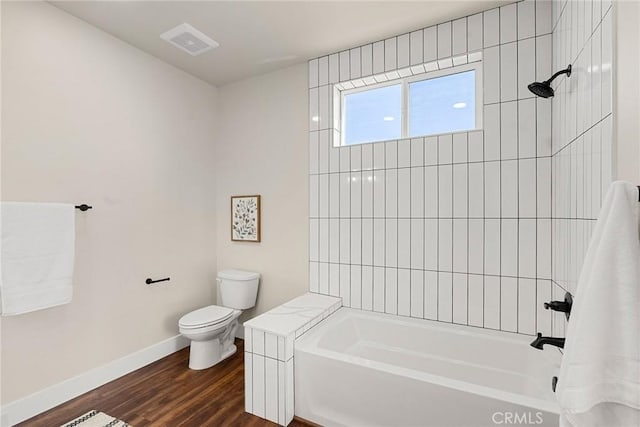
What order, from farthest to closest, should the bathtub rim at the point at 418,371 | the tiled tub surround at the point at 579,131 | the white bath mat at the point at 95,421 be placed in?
the white bath mat at the point at 95,421 → the bathtub rim at the point at 418,371 → the tiled tub surround at the point at 579,131

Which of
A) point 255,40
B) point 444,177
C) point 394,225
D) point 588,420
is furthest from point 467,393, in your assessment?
point 255,40

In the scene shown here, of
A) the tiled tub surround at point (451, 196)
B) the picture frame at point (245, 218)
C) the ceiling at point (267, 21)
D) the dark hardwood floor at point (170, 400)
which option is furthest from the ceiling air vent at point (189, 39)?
the dark hardwood floor at point (170, 400)

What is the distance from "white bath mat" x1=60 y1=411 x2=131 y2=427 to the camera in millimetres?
1763

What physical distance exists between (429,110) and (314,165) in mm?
1013

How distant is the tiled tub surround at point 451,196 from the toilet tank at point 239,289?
2.11 feet

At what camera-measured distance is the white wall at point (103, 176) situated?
1821 millimetres

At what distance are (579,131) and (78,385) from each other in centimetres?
327

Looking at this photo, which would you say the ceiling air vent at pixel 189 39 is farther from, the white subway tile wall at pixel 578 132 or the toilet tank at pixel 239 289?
the white subway tile wall at pixel 578 132

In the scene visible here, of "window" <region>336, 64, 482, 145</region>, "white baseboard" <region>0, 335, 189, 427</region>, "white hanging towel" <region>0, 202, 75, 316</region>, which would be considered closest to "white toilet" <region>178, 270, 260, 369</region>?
"white baseboard" <region>0, 335, 189, 427</region>

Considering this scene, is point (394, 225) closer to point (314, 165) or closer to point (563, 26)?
point (314, 165)

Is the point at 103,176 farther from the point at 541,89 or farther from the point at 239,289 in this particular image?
the point at 541,89

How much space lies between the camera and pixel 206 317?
2.48 meters

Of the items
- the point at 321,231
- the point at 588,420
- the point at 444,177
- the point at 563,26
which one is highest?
the point at 563,26

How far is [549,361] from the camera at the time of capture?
167 cm
